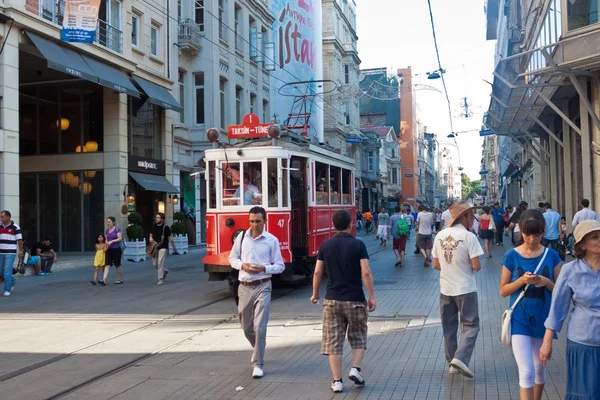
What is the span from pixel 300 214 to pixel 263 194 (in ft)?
4.33

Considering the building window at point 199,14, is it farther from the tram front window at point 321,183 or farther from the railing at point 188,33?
the tram front window at point 321,183

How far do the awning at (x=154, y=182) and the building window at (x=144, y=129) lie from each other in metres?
0.99

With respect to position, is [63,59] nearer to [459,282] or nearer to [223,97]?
[223,97]

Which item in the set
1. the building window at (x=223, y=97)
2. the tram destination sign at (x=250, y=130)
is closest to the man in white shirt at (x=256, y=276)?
the tram destination sign at (x=250, y=130)

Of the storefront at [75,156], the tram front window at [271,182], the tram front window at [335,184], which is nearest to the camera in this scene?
the tram front window at [271,182]

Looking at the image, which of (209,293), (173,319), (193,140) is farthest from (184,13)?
(173,319)

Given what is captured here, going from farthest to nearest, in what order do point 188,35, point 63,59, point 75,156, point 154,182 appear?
point 188,35 < point 154,182 < point 75,156 < point 63,59

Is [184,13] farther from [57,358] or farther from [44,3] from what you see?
[57,358]

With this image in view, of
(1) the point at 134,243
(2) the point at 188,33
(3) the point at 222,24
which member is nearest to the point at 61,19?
(1) the point at 134,243

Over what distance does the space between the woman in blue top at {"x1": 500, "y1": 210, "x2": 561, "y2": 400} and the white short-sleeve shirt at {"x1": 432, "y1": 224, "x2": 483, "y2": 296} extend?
1528mm

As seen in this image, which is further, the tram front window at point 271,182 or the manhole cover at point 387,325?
the tram front window at point 271,182

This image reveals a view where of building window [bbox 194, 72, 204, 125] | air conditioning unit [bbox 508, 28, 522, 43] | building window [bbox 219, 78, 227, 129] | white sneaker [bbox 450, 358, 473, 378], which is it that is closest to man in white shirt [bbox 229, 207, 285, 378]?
white sneaker [bbox 450, 358, 473, 378]

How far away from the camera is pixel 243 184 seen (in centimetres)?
1300

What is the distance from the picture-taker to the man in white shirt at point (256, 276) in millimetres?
6871
